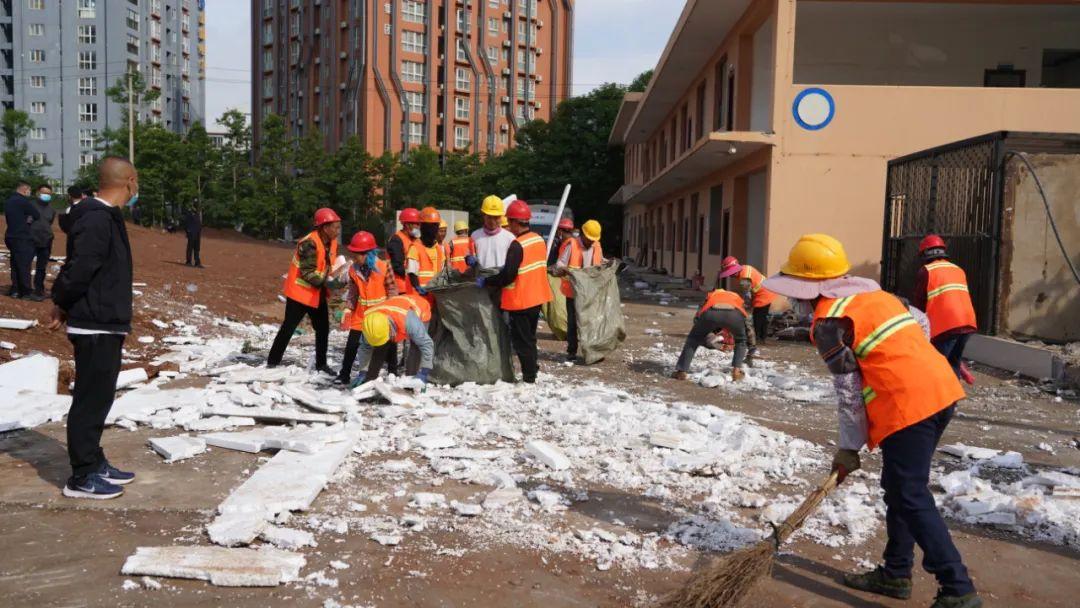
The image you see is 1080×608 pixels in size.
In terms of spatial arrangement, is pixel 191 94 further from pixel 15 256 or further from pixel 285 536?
pixel 285 536

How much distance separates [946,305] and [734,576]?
176 inches

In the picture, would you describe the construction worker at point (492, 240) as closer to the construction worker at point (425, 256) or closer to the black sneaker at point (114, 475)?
the construction worker at point (425, 256)

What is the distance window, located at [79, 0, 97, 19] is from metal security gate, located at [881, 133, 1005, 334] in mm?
70934

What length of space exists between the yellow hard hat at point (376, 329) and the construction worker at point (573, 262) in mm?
2976

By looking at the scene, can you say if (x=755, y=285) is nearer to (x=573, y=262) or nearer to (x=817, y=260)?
(x=573, y=262)

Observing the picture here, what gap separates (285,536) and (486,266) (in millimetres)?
4495

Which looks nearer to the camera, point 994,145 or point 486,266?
point 486,266

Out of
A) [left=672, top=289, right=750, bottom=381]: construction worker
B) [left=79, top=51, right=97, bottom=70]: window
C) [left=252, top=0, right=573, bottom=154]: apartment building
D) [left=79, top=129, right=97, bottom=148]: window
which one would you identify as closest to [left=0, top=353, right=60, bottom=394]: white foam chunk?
[left=672, top=289, right=750, bottom=381]: construction worker

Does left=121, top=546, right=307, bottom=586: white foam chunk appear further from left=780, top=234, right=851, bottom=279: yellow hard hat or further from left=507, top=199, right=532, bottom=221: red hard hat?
left=507, top=199, right=532, bottom=221: red hard hat

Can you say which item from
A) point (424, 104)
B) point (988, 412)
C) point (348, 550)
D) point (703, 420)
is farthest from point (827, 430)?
point (424, 104)

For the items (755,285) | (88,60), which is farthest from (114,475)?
(88,60)

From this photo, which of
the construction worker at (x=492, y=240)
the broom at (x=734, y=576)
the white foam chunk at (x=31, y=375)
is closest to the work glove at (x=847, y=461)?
the broom at (x=734, y=576)

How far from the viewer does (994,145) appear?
10.2 meters

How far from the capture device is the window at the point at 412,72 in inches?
2400
